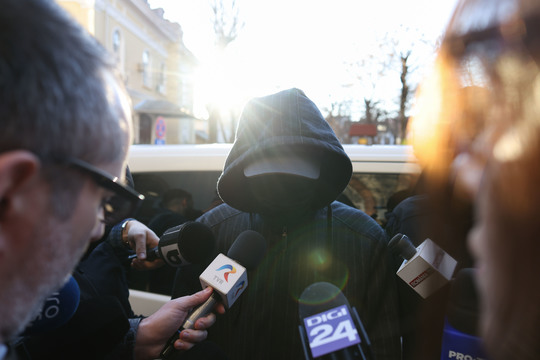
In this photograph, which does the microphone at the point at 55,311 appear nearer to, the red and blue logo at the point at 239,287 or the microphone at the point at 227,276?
the microphone at the point at 227,276

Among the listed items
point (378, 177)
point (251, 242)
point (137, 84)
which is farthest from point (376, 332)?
point (137, 84)

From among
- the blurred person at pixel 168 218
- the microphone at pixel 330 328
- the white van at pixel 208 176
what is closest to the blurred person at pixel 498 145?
the microphone at pixel 330 328

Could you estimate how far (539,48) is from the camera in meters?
0.44

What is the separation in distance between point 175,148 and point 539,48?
2706 mm

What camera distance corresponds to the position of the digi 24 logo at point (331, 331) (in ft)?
2.87

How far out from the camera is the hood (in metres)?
1.91

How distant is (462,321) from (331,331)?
1.36 ft

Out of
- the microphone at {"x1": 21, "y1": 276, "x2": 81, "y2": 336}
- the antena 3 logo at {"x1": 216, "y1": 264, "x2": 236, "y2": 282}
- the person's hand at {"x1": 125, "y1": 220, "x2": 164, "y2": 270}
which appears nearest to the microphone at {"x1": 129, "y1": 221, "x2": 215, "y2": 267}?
the person's hand at {"x1": 125, "y1": 220, "x2": 164, "y2": 270}

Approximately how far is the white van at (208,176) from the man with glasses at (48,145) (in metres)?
1.95

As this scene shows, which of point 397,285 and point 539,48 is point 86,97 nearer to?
point 539,48

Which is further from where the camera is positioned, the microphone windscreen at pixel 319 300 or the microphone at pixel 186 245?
the microphone at pixel 186 245

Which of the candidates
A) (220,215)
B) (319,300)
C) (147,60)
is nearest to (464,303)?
(319,300)

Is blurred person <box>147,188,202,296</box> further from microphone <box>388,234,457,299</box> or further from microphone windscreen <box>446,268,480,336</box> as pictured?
microphone windscreen <box>446,268,480,336</box>

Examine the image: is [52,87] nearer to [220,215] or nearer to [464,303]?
[464,303]
